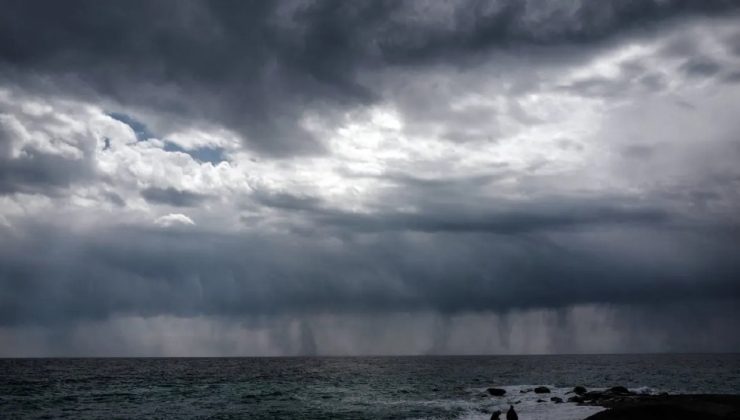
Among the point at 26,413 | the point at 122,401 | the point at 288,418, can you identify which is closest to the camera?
the point at 288,418

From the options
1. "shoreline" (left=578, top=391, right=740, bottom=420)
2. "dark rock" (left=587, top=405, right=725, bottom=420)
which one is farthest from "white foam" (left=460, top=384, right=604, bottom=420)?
"shoreline" (left=578, top=391, right=740, bottom=420)

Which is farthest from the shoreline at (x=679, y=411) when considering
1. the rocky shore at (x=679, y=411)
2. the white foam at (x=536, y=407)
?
the white foam at (x=536, y=407)

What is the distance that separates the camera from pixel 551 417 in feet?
154

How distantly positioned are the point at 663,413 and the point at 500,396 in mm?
41227

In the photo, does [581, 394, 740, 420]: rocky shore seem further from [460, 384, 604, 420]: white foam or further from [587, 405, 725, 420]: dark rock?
[460, 384, 604, 420]: white foam

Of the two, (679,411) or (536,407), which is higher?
(679,411)

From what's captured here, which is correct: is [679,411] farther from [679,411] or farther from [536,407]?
[536,407]

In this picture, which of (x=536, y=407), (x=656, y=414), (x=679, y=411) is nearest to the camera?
(x=679, y=411)

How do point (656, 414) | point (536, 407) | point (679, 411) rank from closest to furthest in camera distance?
point (679, 411), point (656, 414), point (536, 407)

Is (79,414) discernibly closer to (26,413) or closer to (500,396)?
(26,413)

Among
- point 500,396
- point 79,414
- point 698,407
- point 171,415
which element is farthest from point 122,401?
point 698,407

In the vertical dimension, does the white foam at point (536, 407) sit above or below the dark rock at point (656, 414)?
below

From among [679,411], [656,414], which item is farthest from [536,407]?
[679,411]

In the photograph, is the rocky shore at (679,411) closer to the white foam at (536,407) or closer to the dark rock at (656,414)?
the dark rock at (656,414)
